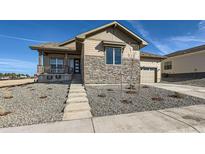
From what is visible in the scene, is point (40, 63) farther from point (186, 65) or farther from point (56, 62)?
point (186, 65)

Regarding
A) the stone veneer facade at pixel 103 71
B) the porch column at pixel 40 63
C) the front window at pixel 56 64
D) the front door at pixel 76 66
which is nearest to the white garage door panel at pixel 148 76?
the stone veneer facade at pixel 103 71

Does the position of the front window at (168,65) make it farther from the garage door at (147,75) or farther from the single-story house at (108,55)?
the single-story house at (108,55)

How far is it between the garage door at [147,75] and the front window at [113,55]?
5.11 meters

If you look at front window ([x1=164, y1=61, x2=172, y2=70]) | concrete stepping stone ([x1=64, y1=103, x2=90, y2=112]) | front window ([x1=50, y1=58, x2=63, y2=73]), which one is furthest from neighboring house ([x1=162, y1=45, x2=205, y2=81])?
concrete stepping stone ([x1=64, y1=103, x2=90, y2=112])

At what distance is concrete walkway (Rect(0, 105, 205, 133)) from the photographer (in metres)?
3.14

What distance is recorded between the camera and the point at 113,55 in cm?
1104

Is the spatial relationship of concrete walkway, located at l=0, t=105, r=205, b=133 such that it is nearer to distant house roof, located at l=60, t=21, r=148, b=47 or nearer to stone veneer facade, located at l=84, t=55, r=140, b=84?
stone veneer facade, located at l=84, t=55, r=140, b=84

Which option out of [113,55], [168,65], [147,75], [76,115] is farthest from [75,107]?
[168,65]

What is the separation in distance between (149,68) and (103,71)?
304 inches

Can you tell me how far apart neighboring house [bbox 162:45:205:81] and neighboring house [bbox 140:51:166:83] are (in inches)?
241

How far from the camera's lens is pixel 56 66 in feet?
48.4
